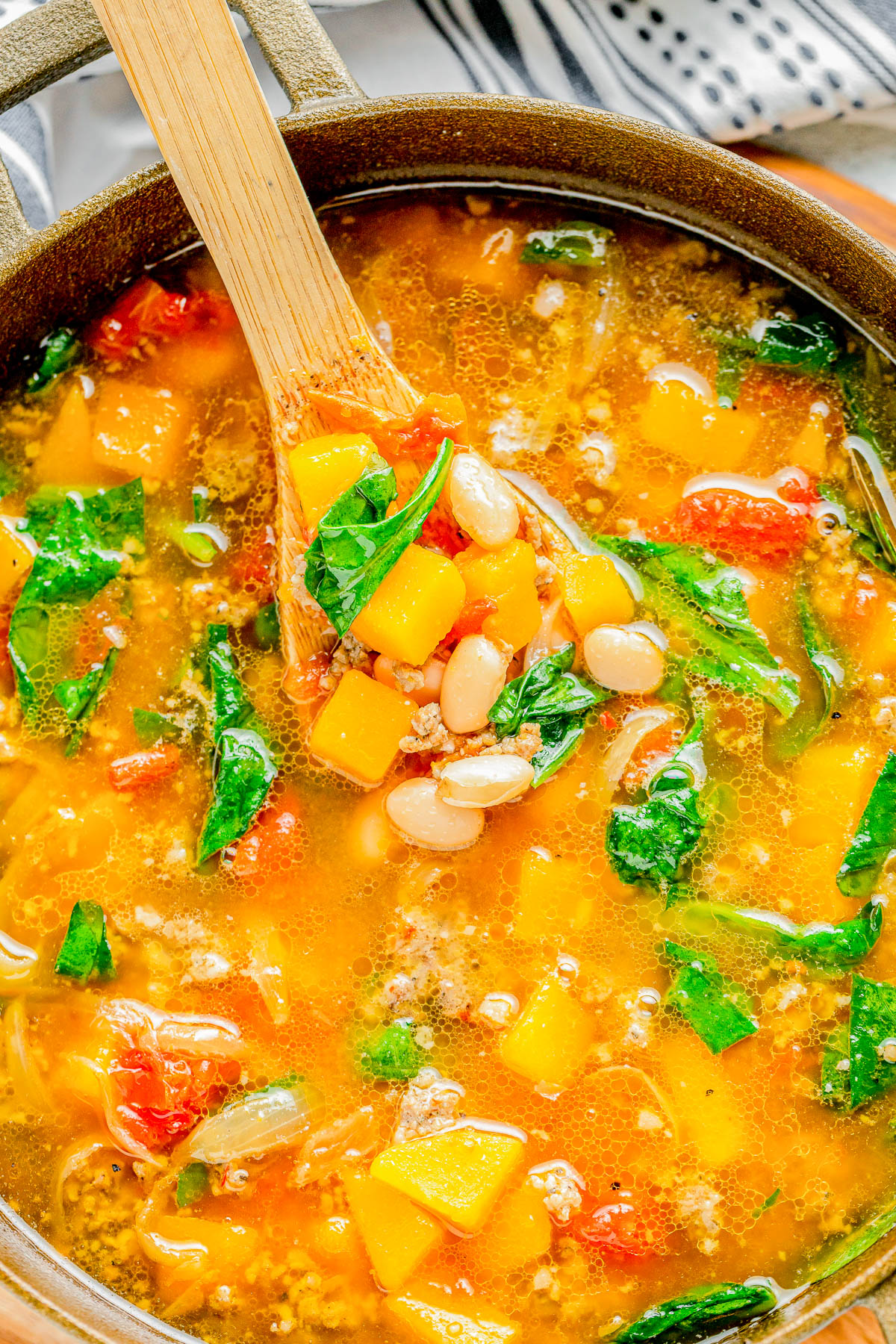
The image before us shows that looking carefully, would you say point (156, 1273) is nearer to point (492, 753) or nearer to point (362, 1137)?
point (362, 1137)

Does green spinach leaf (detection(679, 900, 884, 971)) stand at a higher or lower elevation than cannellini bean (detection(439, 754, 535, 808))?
lower

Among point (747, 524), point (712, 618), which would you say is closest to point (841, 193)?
point (747, 524)

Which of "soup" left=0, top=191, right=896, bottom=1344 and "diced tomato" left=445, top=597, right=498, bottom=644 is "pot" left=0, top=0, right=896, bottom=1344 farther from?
"diced tomato" left=445, top=597, right=498, bottom=644

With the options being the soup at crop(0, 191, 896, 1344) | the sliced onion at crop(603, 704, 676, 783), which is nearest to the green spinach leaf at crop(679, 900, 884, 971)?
the soup at crop(0, 191, 896, 1344)

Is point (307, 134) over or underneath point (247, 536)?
over

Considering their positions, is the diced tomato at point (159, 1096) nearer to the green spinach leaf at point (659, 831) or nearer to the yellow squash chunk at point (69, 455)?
the green spinach leaf at point (659, 831)

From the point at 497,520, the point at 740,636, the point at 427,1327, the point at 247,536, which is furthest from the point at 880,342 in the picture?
the point at 427,1327

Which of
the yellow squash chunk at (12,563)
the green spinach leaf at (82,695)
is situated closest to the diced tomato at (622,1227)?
the green spinach leaf at (82,695)
